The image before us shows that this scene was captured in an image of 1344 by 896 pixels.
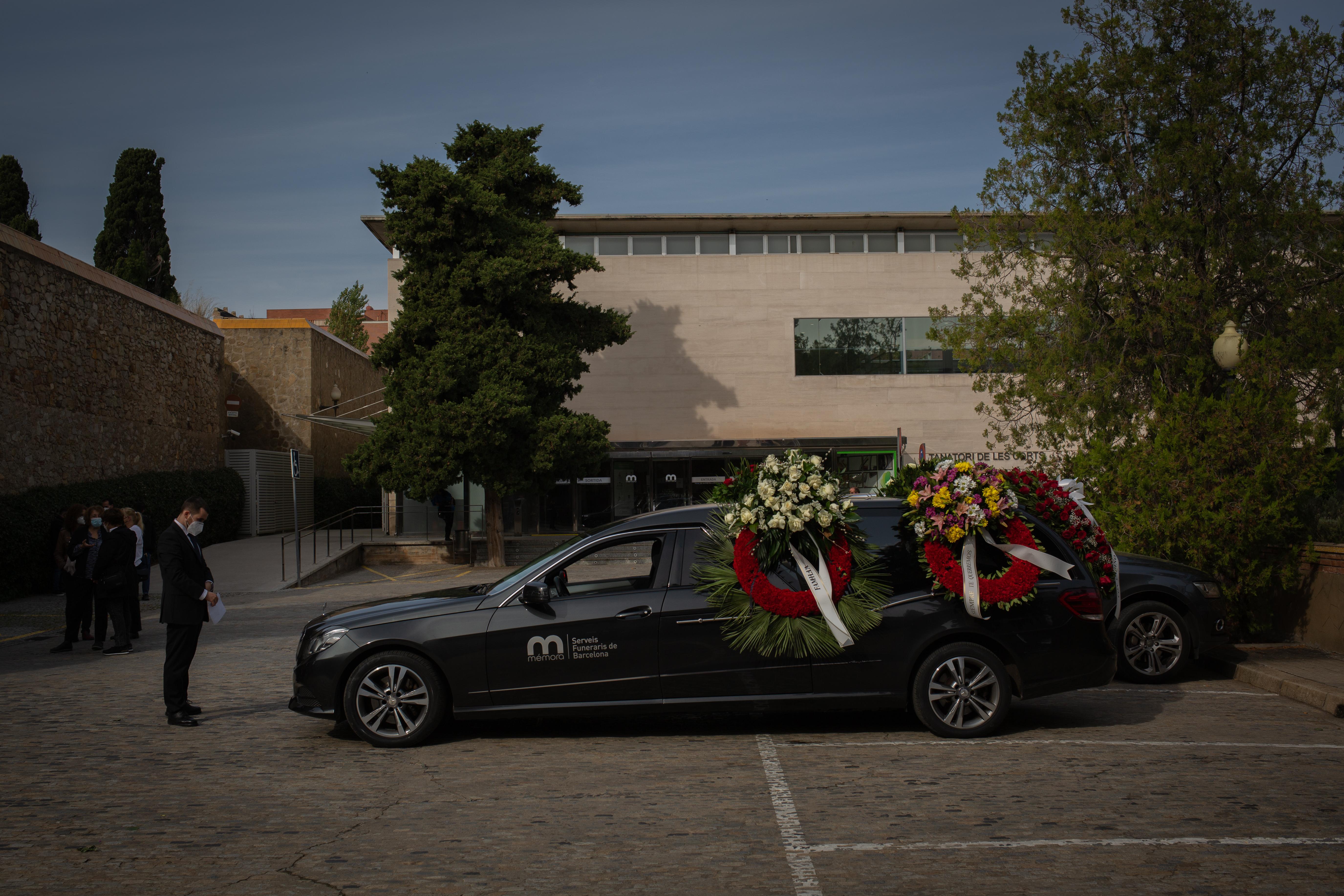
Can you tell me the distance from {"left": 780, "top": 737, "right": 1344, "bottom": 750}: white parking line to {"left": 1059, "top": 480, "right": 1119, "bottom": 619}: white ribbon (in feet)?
6.47

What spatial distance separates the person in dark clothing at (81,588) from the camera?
13.0 meters

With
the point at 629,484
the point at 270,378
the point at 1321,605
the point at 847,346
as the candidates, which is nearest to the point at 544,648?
the point at 1321,605

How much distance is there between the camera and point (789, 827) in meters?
5.47

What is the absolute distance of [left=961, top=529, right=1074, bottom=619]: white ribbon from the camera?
7.51m

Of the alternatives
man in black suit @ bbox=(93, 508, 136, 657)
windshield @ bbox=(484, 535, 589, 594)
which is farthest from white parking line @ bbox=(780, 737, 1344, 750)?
man in black suit @ bbox=(93, 508, 136, 657)

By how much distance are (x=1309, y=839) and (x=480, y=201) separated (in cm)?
2482

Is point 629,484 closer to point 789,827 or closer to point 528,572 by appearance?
point 528,572

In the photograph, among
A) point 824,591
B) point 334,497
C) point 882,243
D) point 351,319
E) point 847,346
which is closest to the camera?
point 824,591

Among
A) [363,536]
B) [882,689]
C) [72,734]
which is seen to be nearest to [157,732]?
[72,734]

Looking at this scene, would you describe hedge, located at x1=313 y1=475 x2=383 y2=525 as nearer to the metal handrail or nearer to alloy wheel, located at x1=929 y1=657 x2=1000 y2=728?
the metal handrail

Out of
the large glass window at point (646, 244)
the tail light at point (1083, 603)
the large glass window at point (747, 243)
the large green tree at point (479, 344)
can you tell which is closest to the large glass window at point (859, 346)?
the large glass window at point (747, 243)

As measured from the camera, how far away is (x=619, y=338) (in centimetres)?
3005

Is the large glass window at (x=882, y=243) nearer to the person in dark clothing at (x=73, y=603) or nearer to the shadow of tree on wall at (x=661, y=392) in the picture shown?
the shadow of tree on wall at (x=661, y=392)

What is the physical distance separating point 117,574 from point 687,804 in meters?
9.61
